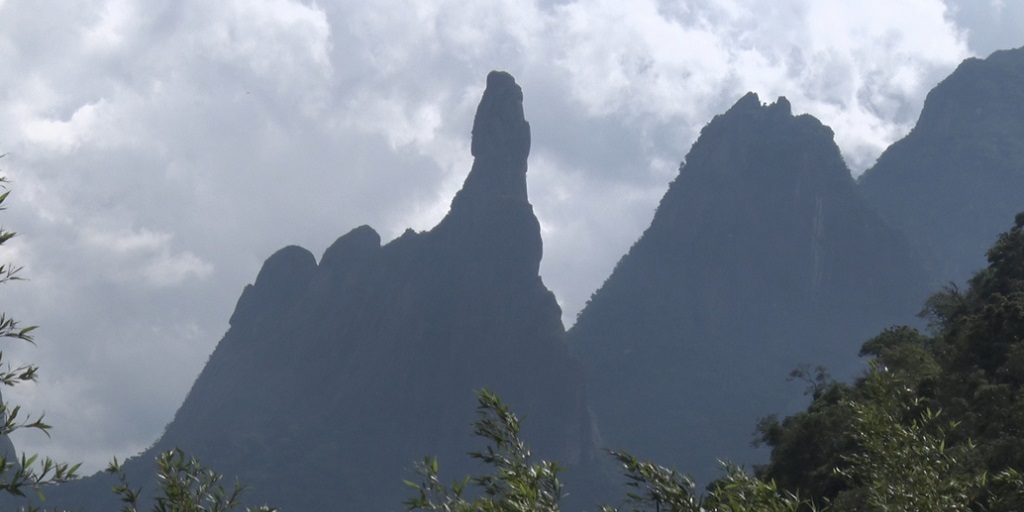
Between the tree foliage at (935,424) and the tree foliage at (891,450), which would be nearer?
the tree foliage at (891,450)

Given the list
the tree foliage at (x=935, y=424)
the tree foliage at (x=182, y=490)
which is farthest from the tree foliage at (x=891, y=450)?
the tree foliage at (x=182, y=490)

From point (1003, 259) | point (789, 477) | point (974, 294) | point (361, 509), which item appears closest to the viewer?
point (789, 477)

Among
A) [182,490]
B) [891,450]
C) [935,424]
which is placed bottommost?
[182,490]

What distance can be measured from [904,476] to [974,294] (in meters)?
61.7

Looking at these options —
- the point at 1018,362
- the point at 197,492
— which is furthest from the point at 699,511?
the point at 1018,362

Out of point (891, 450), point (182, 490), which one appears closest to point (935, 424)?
point (891, 450)

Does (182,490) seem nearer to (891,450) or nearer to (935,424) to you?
(891,450)

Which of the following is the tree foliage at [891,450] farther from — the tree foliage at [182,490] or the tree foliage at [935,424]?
the tree foliage at [182,490]

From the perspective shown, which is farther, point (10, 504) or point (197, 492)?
point (10, 504)

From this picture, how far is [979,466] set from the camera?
3020 centimetres

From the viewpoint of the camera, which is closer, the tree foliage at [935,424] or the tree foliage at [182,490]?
the tree foliage at [182,490]

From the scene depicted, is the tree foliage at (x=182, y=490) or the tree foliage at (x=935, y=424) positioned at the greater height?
the tree foliage at (x=935, y=424)

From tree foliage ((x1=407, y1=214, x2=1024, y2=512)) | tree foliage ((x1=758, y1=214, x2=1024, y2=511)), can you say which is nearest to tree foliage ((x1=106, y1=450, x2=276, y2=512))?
tree foliage ((x1=407, y1=214, x2=1024, y2=512))

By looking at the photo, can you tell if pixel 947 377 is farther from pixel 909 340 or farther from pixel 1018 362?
pixel 909 340
